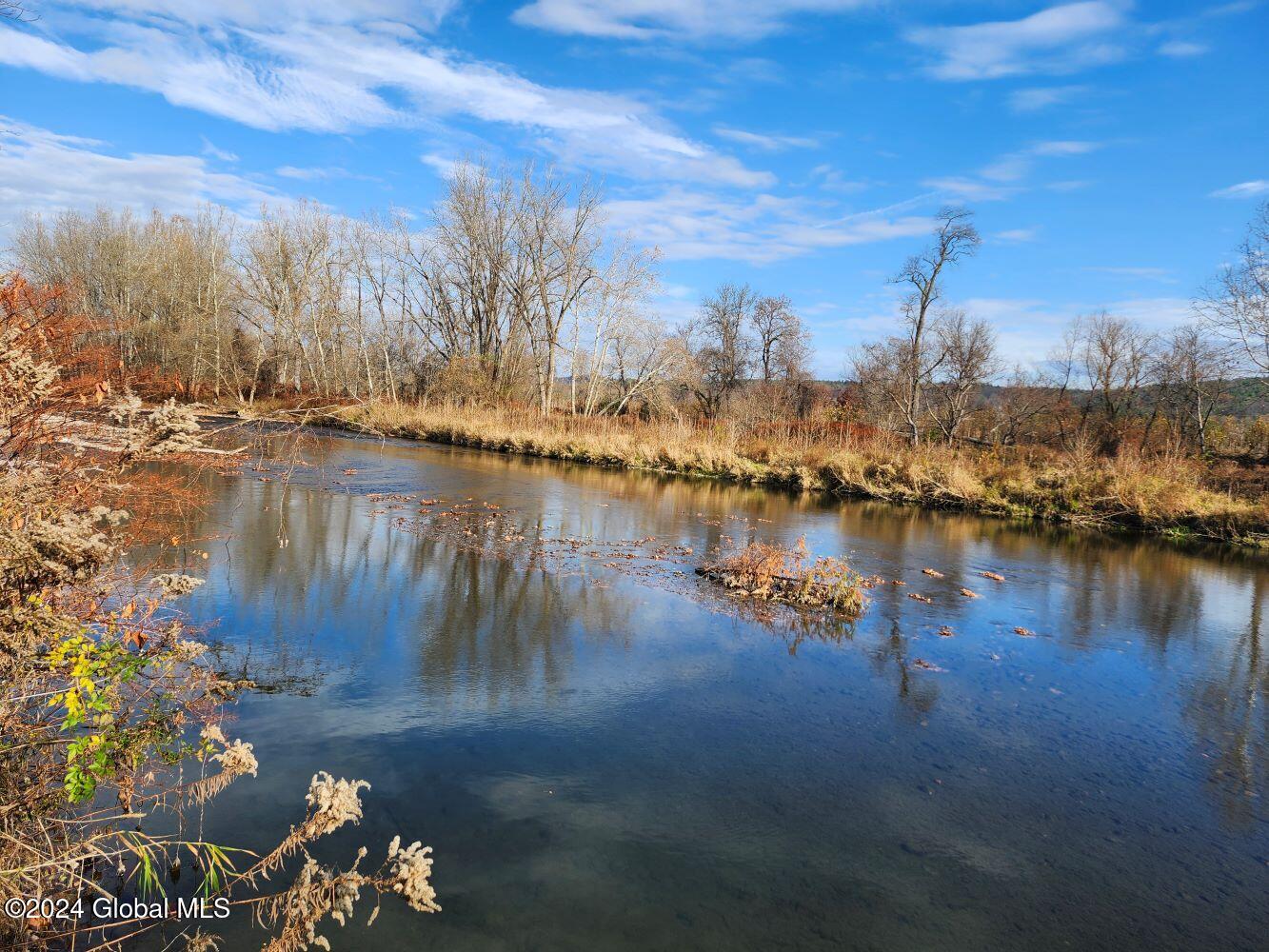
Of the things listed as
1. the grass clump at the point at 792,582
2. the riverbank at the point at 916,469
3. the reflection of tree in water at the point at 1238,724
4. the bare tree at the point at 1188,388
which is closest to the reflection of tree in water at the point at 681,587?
the reflection of tree in water at the point at 1238,724

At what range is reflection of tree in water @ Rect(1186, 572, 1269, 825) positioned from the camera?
493 centimetres

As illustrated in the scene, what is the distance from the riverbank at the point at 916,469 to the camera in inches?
721

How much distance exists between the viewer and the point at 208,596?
705 cm

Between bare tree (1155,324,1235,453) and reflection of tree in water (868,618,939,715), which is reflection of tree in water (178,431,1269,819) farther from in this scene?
bare tree (1155,324,1235,453)

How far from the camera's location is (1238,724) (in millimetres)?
6215

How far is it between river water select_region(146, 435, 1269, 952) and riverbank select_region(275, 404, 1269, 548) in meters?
8.17

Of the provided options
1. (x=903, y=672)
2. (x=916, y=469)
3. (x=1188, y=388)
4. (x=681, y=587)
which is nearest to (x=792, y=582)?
(x=681, y=587)

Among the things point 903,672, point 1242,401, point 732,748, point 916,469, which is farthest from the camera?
point 1242,401

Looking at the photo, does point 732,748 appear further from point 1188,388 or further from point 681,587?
point 1188,388

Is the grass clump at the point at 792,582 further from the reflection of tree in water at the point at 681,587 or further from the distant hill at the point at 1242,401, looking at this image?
the distant hill at the point at 1242,401

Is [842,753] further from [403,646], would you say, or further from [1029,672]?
[403,646]

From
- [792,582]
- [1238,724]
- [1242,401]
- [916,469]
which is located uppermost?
[1242,401]

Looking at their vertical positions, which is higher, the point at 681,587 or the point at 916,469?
the point at 916,469

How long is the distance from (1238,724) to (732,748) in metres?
4.69
